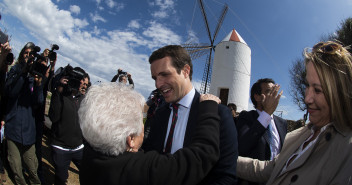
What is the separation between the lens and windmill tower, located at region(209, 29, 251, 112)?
16.1 m

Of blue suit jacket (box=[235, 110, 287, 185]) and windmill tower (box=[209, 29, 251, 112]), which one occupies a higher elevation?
windmill tower (box=[209, 29, 251, 112])

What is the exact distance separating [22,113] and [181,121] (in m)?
3.41

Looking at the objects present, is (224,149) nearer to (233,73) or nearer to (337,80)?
(337,80)

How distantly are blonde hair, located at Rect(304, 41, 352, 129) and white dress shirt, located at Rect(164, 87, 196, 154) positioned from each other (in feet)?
3.05

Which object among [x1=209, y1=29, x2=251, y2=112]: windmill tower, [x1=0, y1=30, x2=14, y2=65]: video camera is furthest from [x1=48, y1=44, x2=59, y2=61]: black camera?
[x1=209, y1=29, x2=251, y2=112]: windmill tower

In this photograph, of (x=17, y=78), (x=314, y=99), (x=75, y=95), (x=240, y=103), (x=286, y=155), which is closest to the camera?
(x=314, y=99)

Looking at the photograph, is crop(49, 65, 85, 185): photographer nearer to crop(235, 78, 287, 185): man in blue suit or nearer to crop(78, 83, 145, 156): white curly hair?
crop(78, 83, 145, 156): white curly hair

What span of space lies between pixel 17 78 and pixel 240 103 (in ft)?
49.8

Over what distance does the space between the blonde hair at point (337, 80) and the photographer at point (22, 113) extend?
13.8ft

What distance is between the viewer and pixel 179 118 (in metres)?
1.65

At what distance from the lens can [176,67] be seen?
1.78 m

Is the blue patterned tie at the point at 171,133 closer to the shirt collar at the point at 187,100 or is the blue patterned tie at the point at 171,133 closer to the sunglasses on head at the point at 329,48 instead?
the shirt collar at the point at 187,100

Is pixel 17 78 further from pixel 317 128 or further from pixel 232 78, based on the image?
pixel 232 78

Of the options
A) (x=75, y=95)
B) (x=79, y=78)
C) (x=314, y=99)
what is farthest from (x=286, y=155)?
(x=75, y=95)
